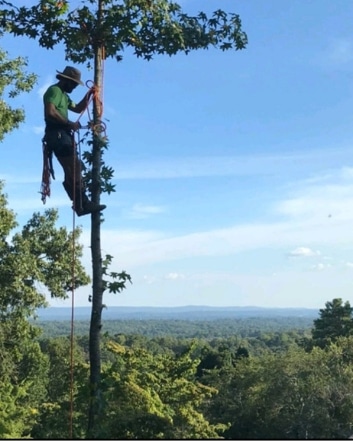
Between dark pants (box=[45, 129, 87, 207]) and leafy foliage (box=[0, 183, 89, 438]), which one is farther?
leafy foliage (box=[0, 183, 89, 438])

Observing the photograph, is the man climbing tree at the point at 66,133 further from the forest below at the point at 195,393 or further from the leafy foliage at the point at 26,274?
the leafy foliage at the point at 26,274

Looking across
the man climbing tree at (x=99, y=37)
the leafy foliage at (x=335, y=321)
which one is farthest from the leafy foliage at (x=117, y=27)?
the leafy foliage at (x=335, y=321)

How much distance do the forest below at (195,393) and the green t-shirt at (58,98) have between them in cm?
238

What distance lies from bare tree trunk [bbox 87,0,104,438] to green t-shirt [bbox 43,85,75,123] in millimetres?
374

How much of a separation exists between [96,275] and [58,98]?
1758 millimetres

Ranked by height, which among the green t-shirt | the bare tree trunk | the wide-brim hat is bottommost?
the bare tree trunk

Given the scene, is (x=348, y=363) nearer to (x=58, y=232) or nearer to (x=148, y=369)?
(x=148, y=369)

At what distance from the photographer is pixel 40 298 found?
14.9 meters

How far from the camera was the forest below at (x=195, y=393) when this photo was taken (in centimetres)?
707

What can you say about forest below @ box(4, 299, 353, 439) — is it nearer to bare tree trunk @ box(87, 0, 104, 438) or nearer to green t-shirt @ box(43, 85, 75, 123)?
bare tree trunk @ box(87, 0, 104, 438)

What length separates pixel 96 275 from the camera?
5.63 m

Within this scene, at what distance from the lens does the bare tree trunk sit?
5421mm

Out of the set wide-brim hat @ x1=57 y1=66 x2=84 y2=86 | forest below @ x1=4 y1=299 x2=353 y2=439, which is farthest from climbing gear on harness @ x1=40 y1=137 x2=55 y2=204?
forest below @ x1=4 y1=299 x2=353 y2=439

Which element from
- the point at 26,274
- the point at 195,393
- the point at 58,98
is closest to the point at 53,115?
the point at 58,98
